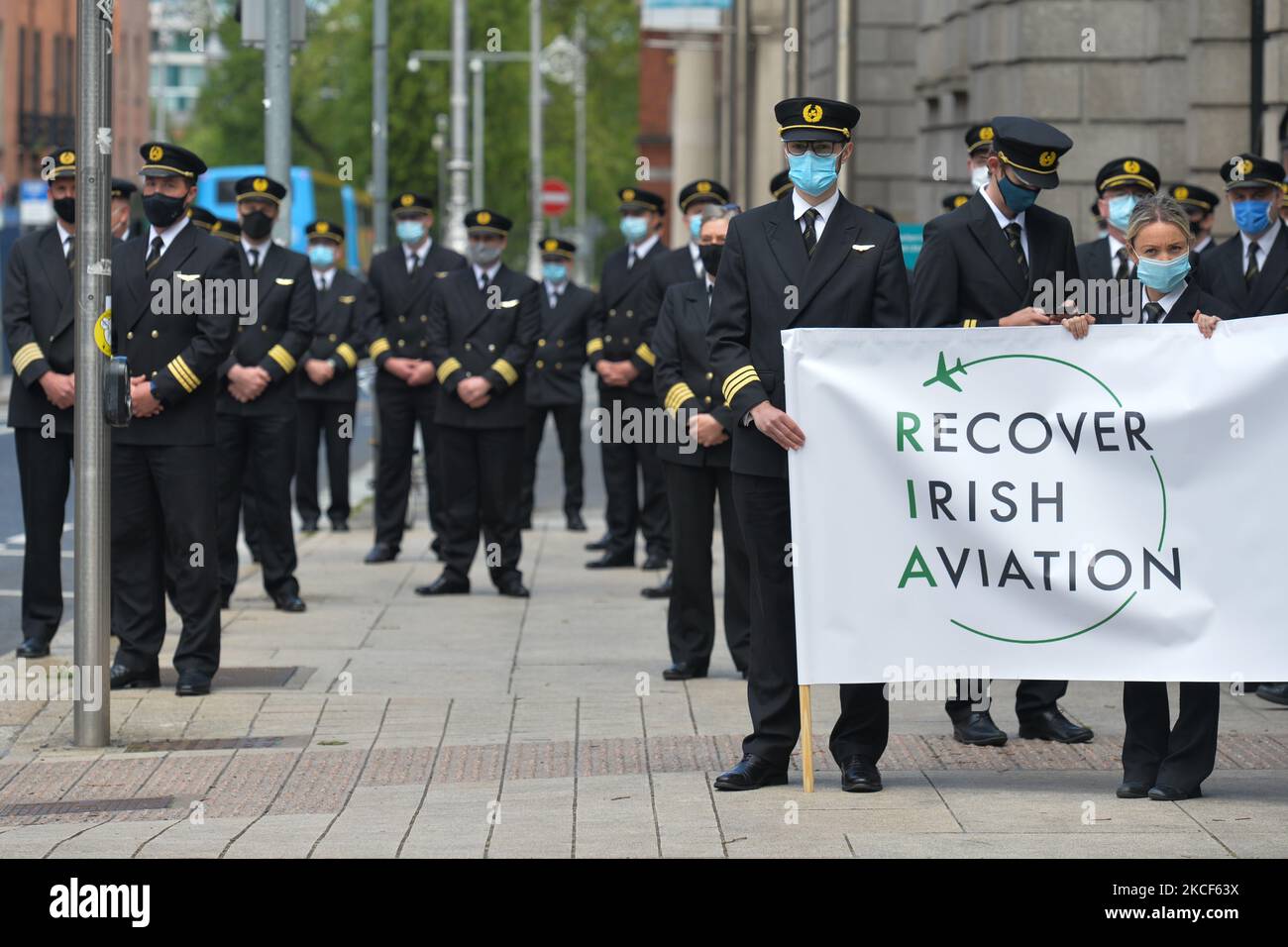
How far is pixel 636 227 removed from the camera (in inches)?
642

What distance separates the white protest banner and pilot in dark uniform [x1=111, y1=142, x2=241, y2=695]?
3.56 meters

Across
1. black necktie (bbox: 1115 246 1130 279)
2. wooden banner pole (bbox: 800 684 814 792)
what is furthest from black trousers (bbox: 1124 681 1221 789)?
black necktie (bbox: 1115 246 1130 279)

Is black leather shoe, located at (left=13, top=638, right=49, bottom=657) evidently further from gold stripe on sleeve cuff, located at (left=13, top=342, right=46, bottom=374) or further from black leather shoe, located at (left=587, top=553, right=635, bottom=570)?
black leather shoe, located at (left=587, top=553, right=635, bottom=570)

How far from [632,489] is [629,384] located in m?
0.76

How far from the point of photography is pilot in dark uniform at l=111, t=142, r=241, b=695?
10.2 m

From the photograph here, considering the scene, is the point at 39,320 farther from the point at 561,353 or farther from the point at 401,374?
the point at 561,353

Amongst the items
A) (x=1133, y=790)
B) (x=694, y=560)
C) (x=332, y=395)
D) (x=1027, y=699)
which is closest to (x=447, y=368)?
(x=694, y=560)

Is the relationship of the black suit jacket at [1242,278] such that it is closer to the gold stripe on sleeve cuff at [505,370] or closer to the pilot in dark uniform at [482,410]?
the gold stripe on sleeve cuff at [505,370]

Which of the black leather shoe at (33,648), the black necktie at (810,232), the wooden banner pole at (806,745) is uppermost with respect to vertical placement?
the black necktie at (810,232)

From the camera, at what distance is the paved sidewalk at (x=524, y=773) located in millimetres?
6938

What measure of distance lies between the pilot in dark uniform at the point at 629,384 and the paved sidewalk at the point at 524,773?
3.48 metres

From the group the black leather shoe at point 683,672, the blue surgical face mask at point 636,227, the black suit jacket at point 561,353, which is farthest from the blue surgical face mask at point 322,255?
the black leather shoe at point 683,672
